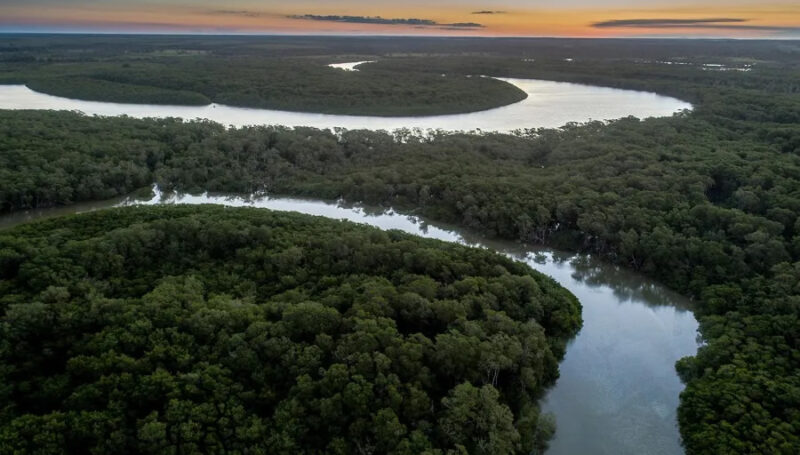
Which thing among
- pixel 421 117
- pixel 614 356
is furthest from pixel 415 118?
pixel 614 356

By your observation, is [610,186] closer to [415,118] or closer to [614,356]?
[614,356]

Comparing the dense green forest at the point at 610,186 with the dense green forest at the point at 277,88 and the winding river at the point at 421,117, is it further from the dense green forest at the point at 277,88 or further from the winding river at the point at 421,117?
the dense green forest at the point at 277,88

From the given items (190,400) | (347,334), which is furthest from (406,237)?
(190,400)


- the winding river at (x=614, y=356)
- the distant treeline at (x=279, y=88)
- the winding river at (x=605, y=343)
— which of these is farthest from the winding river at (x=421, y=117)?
the winding river at (x=614, y=356)

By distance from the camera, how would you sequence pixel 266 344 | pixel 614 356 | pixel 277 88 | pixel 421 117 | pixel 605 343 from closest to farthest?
pixel 266 344, pixel 614 356, pixel 605 343, pixel 421 117, pixel 277 88

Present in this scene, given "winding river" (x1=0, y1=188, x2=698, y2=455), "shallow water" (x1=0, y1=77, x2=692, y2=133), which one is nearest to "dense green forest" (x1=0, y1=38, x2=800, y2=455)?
"winding river" (x1=0, y1=188, x2=698, y2=455)
